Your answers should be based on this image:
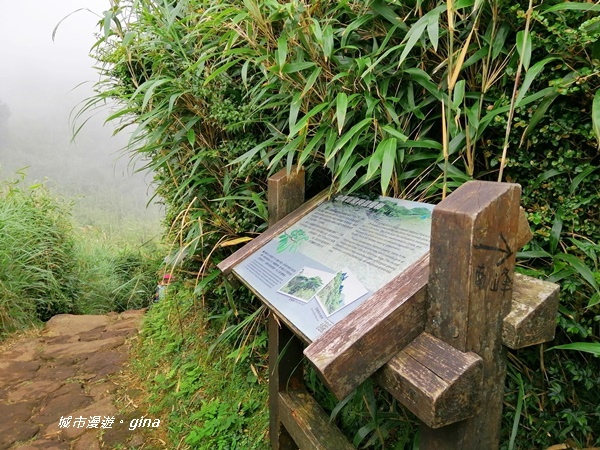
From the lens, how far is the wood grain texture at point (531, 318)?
83 cm

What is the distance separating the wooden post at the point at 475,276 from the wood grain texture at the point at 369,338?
0.13 ft

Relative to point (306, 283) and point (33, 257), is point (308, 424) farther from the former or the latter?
point (33, 257)

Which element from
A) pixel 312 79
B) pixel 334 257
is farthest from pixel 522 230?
pixel 312 79

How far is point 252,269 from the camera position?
150cm

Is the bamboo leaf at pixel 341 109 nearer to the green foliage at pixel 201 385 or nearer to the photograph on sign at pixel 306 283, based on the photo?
the photograph on sign at pixel 306 283

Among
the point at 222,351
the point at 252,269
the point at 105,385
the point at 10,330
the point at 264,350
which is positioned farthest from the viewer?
the point at 10,330

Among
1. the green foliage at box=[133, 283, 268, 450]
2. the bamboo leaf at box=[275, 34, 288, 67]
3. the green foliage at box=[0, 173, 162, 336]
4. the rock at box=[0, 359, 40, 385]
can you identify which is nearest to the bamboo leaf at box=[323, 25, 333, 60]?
the bamboo leaf at box=[275, 34, 288, 67]

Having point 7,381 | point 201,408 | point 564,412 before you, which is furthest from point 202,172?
point 7,381

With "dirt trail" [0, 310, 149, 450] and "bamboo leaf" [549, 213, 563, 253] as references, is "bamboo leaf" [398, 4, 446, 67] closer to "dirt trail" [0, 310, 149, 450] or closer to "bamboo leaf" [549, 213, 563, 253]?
"bamboo leaf" [549, 213, 563, 253]

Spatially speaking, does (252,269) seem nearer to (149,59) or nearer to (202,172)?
(202,172)

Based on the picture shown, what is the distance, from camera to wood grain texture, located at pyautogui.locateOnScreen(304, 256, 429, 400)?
829mm

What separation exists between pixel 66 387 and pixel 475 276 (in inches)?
129

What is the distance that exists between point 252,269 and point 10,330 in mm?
3842

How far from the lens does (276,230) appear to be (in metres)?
1.59
